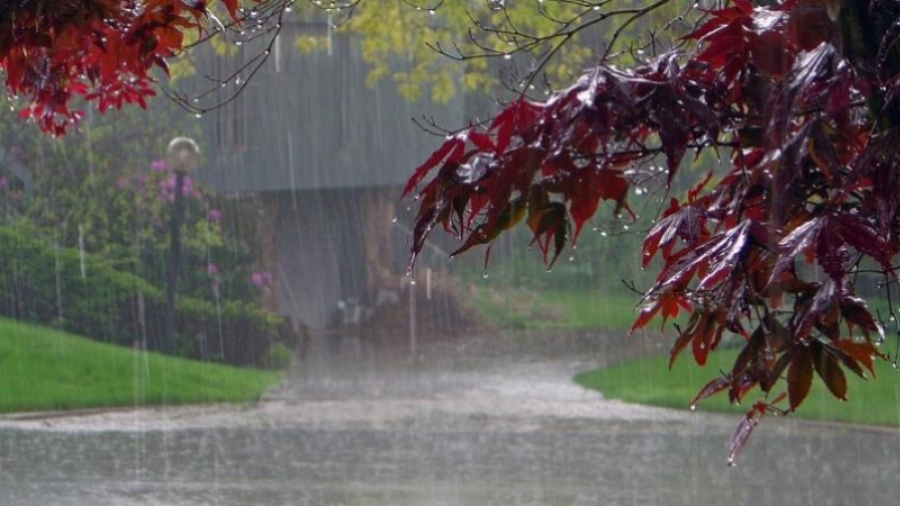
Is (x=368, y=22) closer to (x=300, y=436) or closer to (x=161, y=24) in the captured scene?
(x=300, y=436)

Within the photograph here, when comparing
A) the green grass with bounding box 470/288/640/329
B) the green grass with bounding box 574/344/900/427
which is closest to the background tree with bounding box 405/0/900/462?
the green grass with bounding box 574/344/900/427

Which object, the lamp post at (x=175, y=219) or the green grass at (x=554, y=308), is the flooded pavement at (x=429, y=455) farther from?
the green grass at (x=554, y=308)

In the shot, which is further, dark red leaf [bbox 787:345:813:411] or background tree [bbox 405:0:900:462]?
dark red leaf [bbox 787:345:813:411]

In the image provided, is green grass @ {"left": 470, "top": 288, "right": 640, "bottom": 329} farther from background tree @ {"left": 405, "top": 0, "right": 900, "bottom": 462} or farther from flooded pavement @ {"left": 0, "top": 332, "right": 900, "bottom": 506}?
background tree @ {"left": 405, "top": 0, "right": 900, "bottom": 462}

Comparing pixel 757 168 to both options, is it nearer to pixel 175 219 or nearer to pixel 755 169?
pixel 755 169

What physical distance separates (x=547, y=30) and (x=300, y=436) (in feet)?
16.5

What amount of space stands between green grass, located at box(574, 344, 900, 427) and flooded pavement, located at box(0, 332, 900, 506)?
0.42m

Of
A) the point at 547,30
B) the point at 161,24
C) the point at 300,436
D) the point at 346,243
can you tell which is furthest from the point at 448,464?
the point at 346,243

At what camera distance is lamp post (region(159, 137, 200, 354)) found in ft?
49.7

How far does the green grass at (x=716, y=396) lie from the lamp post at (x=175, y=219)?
17.7 feet

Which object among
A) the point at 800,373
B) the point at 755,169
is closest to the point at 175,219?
the point at 755,169

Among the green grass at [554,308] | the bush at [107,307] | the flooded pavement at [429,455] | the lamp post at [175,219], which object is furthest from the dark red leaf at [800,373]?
the green grass at [554,308]

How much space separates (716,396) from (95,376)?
6832mm

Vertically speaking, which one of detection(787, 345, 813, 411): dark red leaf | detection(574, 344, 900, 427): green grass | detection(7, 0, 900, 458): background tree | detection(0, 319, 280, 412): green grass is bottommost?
detection(574, 344, 900, 427): green grass
